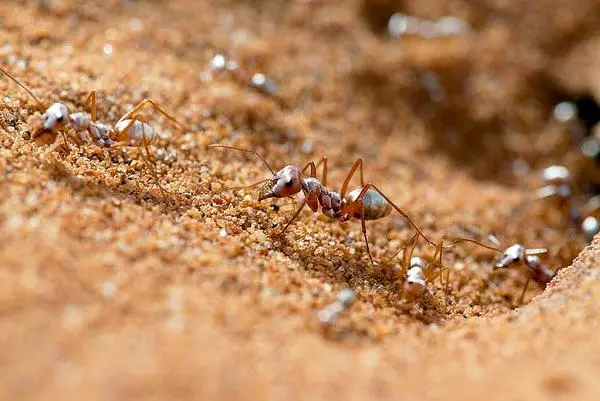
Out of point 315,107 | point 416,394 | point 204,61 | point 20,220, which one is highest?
point 315,107

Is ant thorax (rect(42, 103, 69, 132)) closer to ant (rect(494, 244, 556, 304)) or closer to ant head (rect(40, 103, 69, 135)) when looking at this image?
ant head (rect(40, 103, 69, 135))

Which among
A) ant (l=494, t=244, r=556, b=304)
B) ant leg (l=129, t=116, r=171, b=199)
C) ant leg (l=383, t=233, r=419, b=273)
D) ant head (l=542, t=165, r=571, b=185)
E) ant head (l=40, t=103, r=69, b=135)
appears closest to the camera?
ant head (l=40, t=103, r=69, b=135)

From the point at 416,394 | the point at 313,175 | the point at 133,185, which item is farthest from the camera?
the point at 313,175

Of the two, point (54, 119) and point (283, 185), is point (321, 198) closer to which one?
point (283, 185)

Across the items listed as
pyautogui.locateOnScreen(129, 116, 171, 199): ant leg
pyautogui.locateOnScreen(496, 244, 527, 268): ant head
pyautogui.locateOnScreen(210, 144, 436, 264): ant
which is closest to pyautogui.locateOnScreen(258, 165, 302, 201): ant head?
pyautogui.locateOnScreen(210, 144, 436, 264): ant

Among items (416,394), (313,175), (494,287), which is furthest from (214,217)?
(494,287)

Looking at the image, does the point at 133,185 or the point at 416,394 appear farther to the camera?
the point at 133,185

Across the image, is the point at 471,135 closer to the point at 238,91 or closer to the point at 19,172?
the point at 238,91
